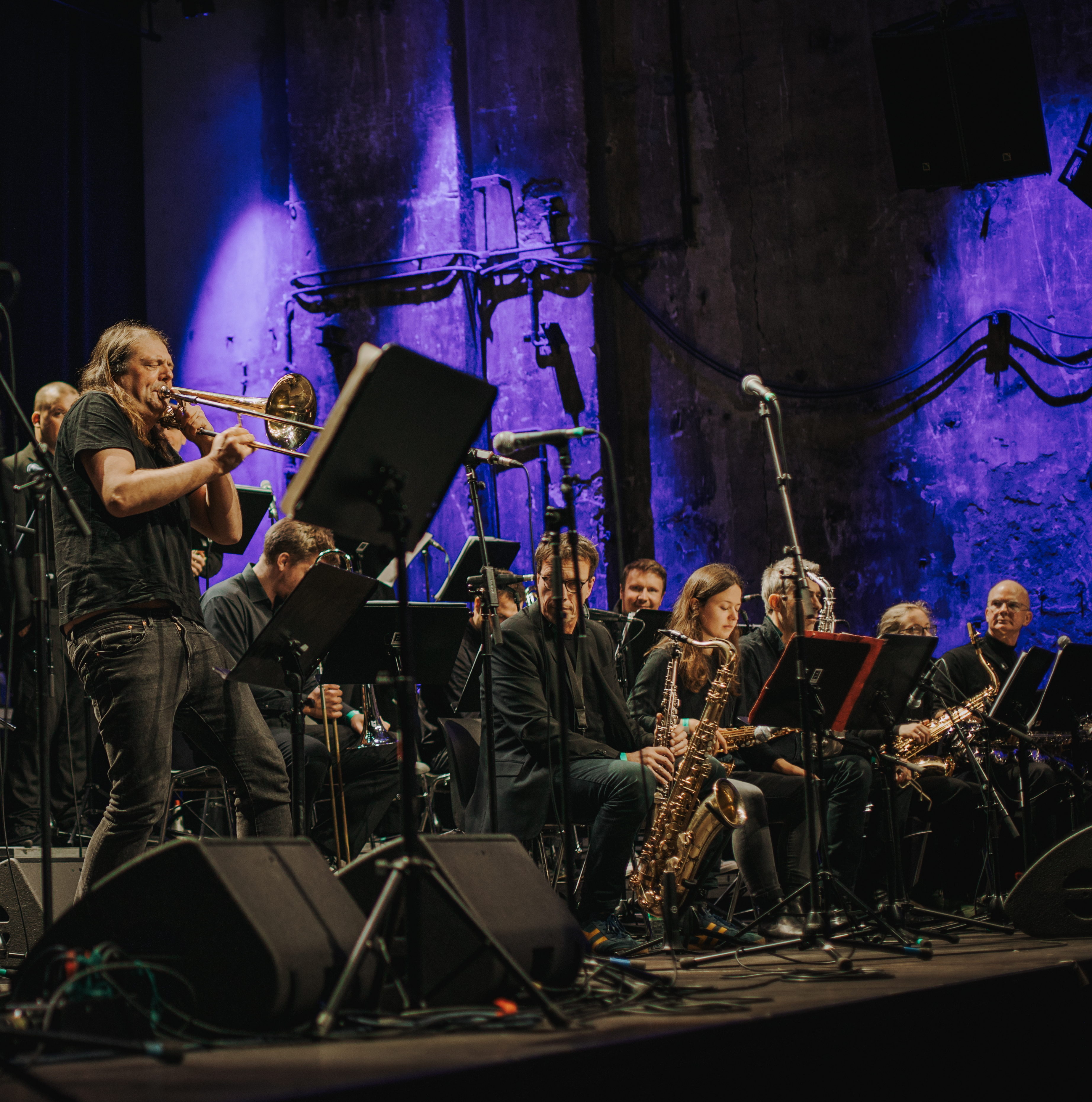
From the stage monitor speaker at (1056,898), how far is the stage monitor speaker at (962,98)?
481 centimetres

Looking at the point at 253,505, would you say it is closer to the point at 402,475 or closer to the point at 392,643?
the point at 392,643

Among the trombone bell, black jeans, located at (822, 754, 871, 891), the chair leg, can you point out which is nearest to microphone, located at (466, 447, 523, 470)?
the trombone bell

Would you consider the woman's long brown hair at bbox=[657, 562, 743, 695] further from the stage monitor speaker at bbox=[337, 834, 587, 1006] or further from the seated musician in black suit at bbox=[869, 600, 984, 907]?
the stage monitor speaker at bbox=[337, 834, 587, 1006]

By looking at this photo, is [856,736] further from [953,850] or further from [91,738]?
[91,738]

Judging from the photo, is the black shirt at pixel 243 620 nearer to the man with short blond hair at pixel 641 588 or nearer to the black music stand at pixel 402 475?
the man with short blond hair at pixel 641 588

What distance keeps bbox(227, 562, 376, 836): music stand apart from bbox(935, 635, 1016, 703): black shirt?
3.96 m

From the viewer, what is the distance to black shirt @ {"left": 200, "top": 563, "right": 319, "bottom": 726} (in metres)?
5.22

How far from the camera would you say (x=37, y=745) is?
A: 5.55 metres

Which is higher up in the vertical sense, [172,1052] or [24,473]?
[24,473]

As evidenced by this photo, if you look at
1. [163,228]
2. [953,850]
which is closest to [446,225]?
[163,228]

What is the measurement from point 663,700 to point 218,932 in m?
3.48

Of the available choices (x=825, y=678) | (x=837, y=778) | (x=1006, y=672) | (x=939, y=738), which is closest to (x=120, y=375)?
(x=825, y=678)

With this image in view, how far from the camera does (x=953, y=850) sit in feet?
22.6

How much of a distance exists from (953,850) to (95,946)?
5.47 meters
